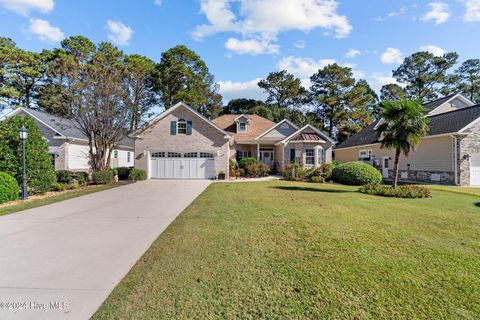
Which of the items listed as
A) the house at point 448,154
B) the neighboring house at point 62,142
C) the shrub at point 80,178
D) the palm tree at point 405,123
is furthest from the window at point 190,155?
the palm tree at point 405,123

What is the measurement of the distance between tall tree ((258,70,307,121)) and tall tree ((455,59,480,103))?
2380 cm

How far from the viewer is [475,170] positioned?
52.5 feet

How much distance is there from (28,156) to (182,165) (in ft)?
32.9

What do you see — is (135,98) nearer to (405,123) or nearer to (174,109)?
(174,109)

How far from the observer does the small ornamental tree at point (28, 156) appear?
10859mm

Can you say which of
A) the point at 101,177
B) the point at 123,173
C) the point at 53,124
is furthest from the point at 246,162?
the point at 53,124

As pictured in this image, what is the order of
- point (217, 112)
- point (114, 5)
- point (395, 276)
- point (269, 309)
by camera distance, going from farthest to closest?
point (217, 112), point (114, 5), point (395, 276), point (269, 309)

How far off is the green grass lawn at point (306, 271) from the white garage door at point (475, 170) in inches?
531

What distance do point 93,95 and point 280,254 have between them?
16783 millimetres

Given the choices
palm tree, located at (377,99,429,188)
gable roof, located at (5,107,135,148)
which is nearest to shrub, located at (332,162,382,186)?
palm tree, located at (377,99,429,188)

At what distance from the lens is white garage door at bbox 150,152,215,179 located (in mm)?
19562

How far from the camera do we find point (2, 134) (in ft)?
35.7

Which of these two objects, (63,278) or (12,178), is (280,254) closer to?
(63,278)

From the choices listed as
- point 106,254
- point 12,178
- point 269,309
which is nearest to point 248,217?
point 106,254
